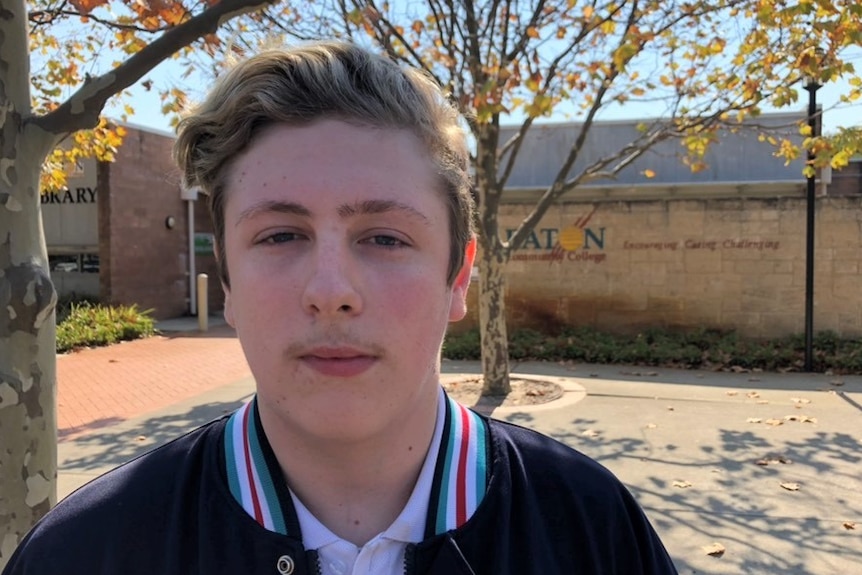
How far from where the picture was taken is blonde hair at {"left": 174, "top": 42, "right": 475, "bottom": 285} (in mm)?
1226

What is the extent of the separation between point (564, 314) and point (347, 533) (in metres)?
10.5

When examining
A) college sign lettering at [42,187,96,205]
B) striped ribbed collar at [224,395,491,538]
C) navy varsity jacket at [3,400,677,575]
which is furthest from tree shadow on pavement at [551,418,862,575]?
college sign lettering at [42,187,96,205]

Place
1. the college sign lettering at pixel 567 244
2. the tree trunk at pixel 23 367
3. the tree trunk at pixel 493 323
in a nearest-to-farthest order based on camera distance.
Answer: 1. the tree trunk at pixel 23 367
2. the tree trunk at pixel 493 323
3. the college sign lettering at pixel 567 244

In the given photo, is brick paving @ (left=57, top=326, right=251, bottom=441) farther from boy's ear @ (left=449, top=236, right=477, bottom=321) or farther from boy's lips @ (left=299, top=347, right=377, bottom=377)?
boy's lips @ (left=299, top=347, right=377, bottom=377)

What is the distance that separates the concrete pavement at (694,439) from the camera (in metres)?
3.98

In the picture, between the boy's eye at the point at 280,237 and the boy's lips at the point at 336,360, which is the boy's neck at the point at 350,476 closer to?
the boy's lips at the point at 336,360

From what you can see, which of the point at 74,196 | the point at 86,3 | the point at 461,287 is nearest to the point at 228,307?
the point at 461,287

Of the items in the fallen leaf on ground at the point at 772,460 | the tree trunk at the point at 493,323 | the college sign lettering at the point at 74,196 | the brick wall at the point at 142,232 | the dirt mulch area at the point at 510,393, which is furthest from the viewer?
the college sign lettering at the point at 74,196

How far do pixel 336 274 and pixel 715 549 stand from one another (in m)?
3.51

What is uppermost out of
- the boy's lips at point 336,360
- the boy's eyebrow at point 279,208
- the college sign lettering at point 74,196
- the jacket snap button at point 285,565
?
the college sign lettering at point 74,196

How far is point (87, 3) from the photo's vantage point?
380cm

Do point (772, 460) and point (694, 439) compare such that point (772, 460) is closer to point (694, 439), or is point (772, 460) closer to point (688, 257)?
point (694, 439)

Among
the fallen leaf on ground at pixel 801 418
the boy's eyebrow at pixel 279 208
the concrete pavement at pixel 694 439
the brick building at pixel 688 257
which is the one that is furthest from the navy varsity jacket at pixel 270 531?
the brick building at pixel 688 257

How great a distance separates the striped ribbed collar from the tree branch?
6.37 ft
